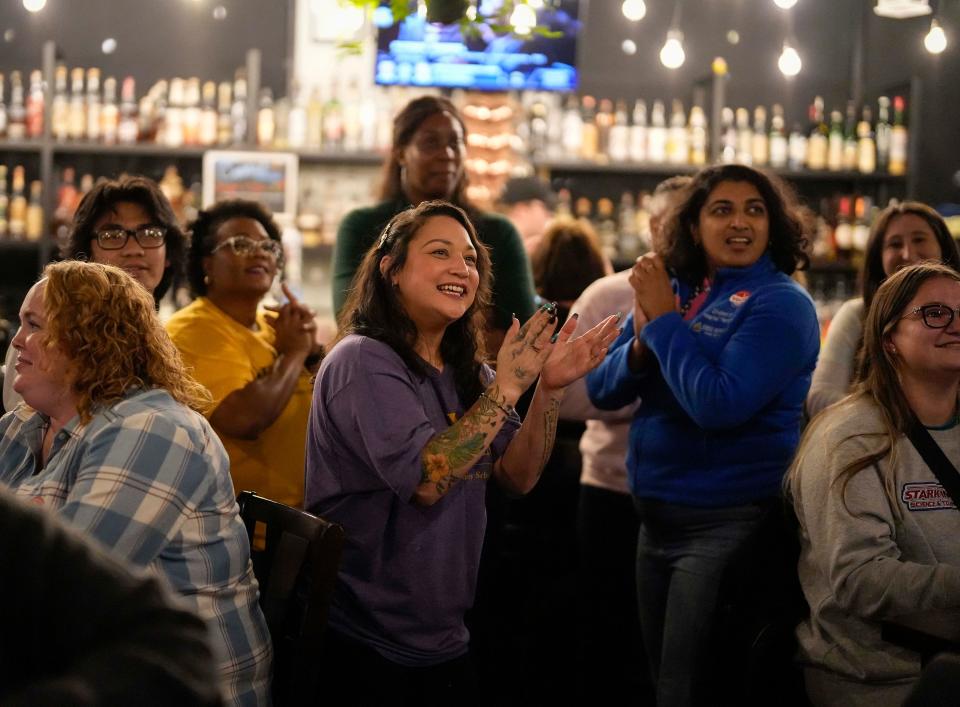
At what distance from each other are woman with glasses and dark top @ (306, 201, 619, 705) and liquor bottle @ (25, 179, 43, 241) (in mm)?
4079

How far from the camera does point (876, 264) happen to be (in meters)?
3.37

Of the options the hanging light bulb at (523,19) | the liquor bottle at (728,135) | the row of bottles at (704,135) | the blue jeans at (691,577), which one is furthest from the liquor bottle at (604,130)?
the blue jeans at (691,577)

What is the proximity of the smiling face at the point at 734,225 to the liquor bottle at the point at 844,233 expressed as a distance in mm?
3757

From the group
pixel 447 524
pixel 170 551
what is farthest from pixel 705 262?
pixel 170 551

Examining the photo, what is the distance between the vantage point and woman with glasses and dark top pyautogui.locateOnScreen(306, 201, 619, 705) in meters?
2.02

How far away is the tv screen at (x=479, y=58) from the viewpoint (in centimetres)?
563

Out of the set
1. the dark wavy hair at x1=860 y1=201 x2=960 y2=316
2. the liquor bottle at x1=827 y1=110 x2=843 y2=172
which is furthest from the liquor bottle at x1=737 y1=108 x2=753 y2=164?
the dark wavy hair at x1=860 y1=201 x2=960 y2=316

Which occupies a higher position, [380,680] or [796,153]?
[796,153]

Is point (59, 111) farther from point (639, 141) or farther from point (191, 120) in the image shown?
point (639, 141)

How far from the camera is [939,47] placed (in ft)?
19.4

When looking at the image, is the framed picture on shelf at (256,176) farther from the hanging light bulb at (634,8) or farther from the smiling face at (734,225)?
the smiling face at (734,225)

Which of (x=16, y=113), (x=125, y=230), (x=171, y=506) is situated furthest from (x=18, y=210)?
(x=171, y=506)

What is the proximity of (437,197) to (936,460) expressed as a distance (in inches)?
58.2

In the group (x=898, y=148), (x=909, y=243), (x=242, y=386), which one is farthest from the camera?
(x=898, y=148)
